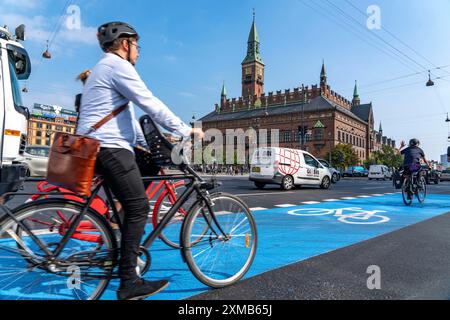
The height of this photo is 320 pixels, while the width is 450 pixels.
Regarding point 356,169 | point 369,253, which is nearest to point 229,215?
point 369,253

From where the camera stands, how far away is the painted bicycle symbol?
6032mm

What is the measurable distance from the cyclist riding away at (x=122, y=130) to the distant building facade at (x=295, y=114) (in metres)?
66.5

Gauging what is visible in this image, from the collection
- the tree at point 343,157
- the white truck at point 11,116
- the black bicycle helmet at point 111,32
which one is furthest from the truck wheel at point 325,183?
the tree at point 343,157

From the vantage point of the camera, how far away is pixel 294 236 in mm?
4570

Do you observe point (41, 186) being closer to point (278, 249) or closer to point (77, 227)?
point (77, 227)

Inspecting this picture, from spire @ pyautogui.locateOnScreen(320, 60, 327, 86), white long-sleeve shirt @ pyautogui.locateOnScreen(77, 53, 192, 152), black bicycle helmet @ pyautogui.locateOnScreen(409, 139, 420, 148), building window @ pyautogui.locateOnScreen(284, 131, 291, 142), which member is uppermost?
spire @ pyautogui.locateOnScreen(320, 60, 327, 86)

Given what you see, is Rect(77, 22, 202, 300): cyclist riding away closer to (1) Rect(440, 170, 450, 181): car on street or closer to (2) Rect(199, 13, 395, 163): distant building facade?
(1) Rect(440, 170, 450, 181): car on street

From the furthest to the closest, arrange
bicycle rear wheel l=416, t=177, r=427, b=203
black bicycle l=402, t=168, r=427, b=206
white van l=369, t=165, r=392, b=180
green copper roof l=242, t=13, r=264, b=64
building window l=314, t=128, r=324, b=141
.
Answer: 1. green copper roof l=242, t=13, r=264, b=64
2. building window l=314, t=128, r=324, b=141
3. white van l=369, t=165, r=392, b=180
4. bicycle rear wheel l=416, t=177, r=427, b=203
5. black bicycle l=402, t=168, r=427, b=206

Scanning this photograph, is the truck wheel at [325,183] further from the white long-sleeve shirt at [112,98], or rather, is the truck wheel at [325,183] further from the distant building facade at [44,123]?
the distant building facade at [44,123]

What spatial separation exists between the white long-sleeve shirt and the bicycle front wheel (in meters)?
0.83

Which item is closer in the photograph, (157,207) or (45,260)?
(45,260)

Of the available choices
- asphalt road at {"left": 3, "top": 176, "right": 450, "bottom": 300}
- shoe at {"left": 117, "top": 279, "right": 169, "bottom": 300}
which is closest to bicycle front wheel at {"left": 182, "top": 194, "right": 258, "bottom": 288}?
asphalt road at {"left": 3, "top": 176, "right": 450, "bottom": 300}

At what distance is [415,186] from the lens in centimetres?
865
